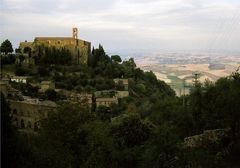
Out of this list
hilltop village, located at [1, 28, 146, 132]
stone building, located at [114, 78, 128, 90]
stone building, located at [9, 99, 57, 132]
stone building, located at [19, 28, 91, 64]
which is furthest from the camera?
stone building, located at [19, 28, 91, 64]

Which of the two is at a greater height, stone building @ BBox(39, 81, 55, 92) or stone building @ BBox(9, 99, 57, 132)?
stone building @ BBox(39, 81, 55, 92)

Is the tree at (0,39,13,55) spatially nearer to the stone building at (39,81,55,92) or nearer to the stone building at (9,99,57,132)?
the stone building at (39,81,55,92)

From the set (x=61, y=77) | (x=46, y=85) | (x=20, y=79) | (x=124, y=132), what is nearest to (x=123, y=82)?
(x=61, y=77)

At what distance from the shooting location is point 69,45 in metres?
57.1

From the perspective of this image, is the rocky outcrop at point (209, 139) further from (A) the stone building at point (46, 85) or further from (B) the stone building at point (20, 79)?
(B) the stone building at point (20, 79)

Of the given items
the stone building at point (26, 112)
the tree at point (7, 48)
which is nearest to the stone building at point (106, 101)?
the stone building at point (26, 112)

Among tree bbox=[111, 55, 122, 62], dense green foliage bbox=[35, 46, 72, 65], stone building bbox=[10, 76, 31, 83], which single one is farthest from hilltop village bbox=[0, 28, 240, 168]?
tree bbox=[111, 55, 122, 62]

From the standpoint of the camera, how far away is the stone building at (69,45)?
55612 mm

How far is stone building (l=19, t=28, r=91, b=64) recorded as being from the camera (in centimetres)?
5561

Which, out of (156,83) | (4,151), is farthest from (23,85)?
(4,151)

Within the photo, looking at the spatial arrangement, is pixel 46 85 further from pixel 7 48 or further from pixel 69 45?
pixel 69 45

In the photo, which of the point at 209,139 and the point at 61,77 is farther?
the point at 61,77

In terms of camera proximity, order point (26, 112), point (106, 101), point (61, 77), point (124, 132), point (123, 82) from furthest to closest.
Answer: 1. point (123, 82)
2. point (61, 77)
3. point (106, 101)
4. point (26, 112)
5. point (124, 132)

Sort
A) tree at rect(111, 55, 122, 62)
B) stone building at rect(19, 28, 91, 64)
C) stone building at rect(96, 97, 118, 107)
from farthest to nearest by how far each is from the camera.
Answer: tree at rect(111, 55, 122, 62) < stone building at rect(19, 28, 91, 64) < stone building at rect(96, 97, 118, 107)
